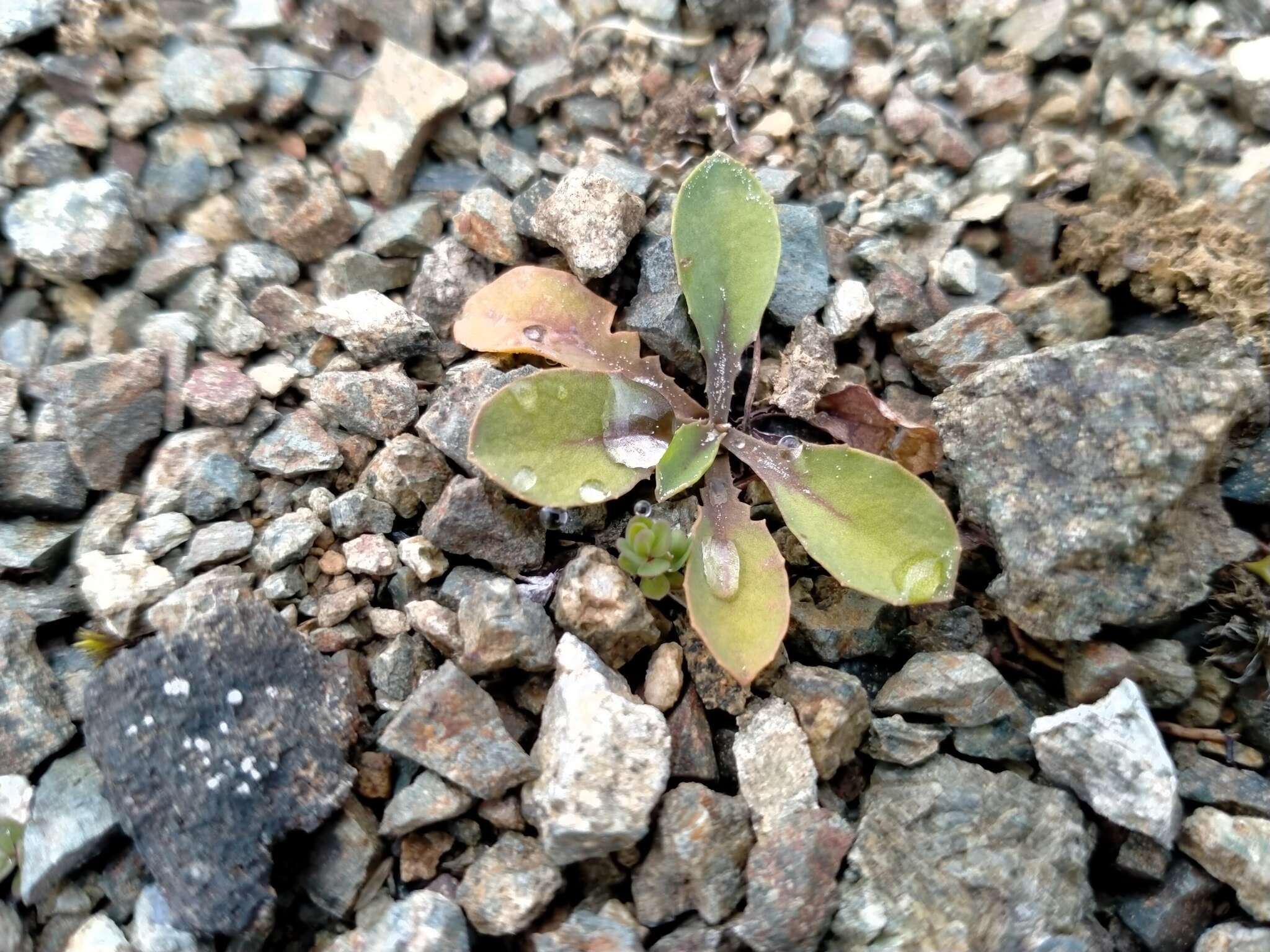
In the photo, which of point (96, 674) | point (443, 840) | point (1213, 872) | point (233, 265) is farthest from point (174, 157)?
point (1213, 872)

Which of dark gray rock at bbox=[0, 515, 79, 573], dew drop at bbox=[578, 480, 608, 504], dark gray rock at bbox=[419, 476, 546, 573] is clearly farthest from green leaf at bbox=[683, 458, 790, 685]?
dark gray rock at bbox=[0, 515, 79, 573]

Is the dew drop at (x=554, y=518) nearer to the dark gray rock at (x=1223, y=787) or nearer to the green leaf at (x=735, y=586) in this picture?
the green leaf at (x=735, y=586)

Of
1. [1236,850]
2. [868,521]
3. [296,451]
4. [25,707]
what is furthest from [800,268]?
[25,707]

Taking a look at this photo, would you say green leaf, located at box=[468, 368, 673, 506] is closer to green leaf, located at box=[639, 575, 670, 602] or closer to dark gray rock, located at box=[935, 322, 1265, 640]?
green leaf, located at box=[639, 575, 670, 602]

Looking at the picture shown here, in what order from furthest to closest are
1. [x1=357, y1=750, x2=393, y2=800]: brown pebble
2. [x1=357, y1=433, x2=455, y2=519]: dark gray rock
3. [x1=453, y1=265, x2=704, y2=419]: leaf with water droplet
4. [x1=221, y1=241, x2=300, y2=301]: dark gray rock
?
[x1=221, y1=241, x2=300, y2=301]: dark gray rock, [x1=453, y1=265, x2=704, y2=419]: leaf with water droplet, [x1=357, y1=433, x2=455, y2=519]: dark gray rock, [x1=357, y1=750, x2=393, y2=800]: brown pebble

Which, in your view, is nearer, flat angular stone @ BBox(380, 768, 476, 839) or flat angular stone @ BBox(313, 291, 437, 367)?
flat angular stone @ BBox(380, 768, 476, 839)

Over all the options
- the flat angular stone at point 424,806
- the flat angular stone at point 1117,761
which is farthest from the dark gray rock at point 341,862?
the flat angular stone at point 1117,761
